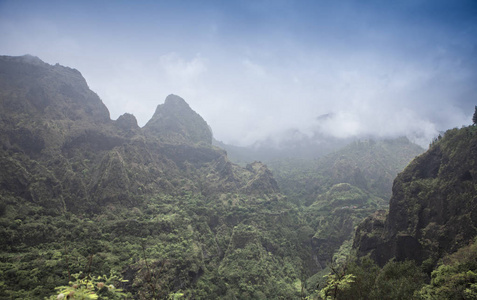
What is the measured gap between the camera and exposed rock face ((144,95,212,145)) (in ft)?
516

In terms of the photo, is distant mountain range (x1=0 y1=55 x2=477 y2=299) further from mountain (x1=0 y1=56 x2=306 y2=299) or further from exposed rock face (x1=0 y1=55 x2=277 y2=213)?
exposed rock face (x1=0 y1=55 x2=277 y2=213)

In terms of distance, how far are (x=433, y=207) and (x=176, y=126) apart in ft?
516

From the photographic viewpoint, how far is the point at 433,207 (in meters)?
41.6

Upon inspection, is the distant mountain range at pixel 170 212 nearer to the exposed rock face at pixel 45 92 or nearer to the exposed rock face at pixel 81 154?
the exposed rock face at pixel 81 154

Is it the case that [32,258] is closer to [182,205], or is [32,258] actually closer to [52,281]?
[52,281]

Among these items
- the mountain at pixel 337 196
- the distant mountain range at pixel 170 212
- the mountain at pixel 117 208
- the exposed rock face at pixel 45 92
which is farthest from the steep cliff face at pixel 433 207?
the exposed rock face at pixel 45 92

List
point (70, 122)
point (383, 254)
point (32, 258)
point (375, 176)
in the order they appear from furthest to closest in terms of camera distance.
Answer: point (375, 176) < point (70, 122) < point (383, 254) < point (32, 258)

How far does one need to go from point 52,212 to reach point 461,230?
89420 millimetres

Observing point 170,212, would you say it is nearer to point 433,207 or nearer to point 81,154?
point 81,154

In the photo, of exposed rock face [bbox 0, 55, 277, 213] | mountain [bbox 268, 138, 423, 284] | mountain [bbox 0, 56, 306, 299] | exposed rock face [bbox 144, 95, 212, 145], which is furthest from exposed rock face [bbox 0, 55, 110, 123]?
mountain [bbox 268, 138, 423, 284]

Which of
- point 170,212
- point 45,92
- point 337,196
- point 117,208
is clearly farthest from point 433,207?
point 45,92

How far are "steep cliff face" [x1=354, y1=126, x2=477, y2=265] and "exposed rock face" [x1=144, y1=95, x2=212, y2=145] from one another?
12696cm

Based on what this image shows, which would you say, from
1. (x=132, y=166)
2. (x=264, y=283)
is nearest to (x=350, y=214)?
(x=264, y=283)

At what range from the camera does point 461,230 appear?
3388 centimetres
